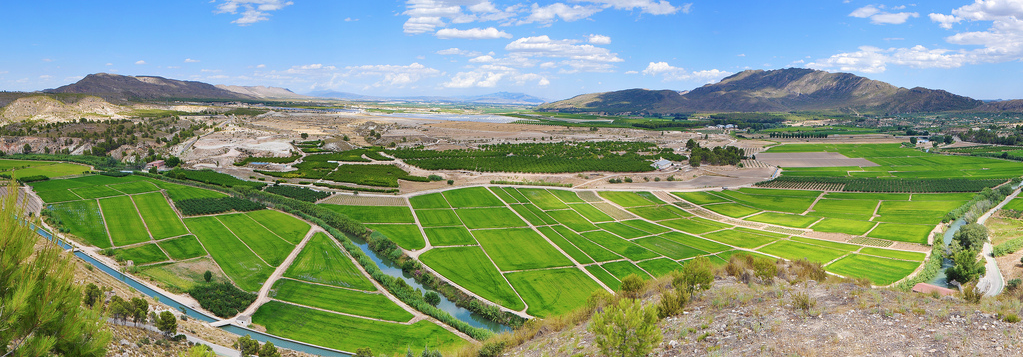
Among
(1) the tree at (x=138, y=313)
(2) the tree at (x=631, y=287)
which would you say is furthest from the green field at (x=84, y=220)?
(2) the tree at (x=631, y=287)

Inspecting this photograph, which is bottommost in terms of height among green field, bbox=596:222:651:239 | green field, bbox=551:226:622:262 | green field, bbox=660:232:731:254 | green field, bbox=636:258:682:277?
green field, bbox=636:258:682:277

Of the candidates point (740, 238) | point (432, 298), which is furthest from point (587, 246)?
point (432, 298)

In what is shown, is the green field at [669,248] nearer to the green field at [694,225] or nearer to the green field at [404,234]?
the green field at [694,225]

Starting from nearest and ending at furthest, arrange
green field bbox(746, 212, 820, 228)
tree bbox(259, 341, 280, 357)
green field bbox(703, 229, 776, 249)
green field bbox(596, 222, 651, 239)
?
tree bbox(259, 341, 280, 357), green field bbox(703, 229, 776, 249), green field bbox(596, 222, 651, 239), green field bbox(746, 212, 820, 228)

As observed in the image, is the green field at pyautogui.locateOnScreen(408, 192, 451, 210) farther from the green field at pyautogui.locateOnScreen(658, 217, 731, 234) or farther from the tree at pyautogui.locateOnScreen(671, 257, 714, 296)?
the tree at pyautogui.locateOnScreen(671, 257, 714, 296)

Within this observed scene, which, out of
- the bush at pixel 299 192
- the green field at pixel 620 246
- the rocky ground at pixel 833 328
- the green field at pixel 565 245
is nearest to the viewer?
the rocky ground at pixel 833 328

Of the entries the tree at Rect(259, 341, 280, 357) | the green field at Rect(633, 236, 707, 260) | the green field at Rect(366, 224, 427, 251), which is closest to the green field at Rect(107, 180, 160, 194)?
the green field at Rect(366, 224, 427, 251)
